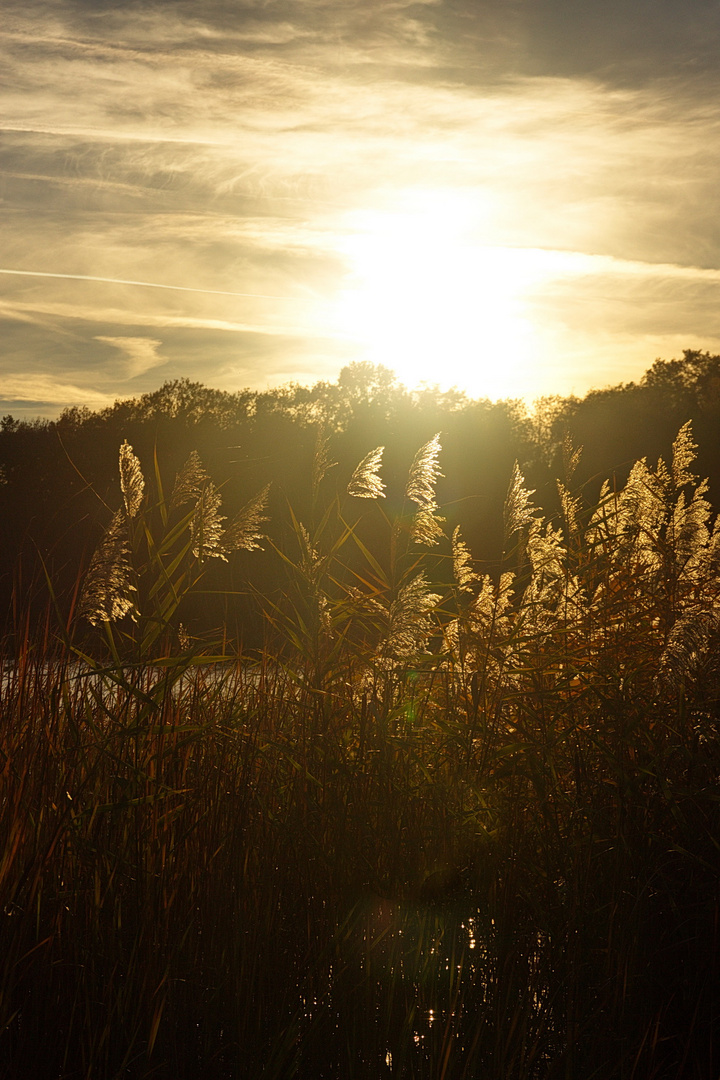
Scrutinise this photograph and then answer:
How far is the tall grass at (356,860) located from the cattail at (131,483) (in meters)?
0.01

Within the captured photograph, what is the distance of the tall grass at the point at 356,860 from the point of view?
8.57 ft

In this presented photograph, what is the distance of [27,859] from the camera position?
2879mm

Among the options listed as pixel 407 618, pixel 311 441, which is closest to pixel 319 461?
pixel 407 618

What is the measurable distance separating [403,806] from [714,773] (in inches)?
53.0

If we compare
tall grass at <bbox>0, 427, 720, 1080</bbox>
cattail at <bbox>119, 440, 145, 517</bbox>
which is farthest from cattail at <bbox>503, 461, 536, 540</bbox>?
cattail at <bbox>119, 440, 145, 517</bbox>

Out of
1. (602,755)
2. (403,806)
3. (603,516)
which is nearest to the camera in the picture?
(403,806)

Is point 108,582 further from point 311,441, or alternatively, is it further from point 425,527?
point 311,441

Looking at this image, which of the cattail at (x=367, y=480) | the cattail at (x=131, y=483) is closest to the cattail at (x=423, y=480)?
the cattail at (x=367, y=480)

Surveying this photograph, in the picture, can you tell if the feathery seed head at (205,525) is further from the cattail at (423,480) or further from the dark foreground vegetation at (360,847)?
the cattail at (423,480)

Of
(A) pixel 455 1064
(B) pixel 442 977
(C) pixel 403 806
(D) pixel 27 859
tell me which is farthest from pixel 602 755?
(D) pixel 27 859

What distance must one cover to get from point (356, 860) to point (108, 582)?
1235 mm

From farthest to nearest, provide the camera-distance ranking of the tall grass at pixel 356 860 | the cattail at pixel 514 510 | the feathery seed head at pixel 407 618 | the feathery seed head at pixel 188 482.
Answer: the cattail at pixel 514 510 < the feathery seed head at pixel 407 618 < the feathery seed head at pixel 188 482 < the tall grass at pixel 356 860

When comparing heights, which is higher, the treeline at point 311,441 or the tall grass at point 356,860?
the treeline at point 311,441

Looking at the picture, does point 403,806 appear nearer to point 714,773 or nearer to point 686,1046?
point 686,1046
